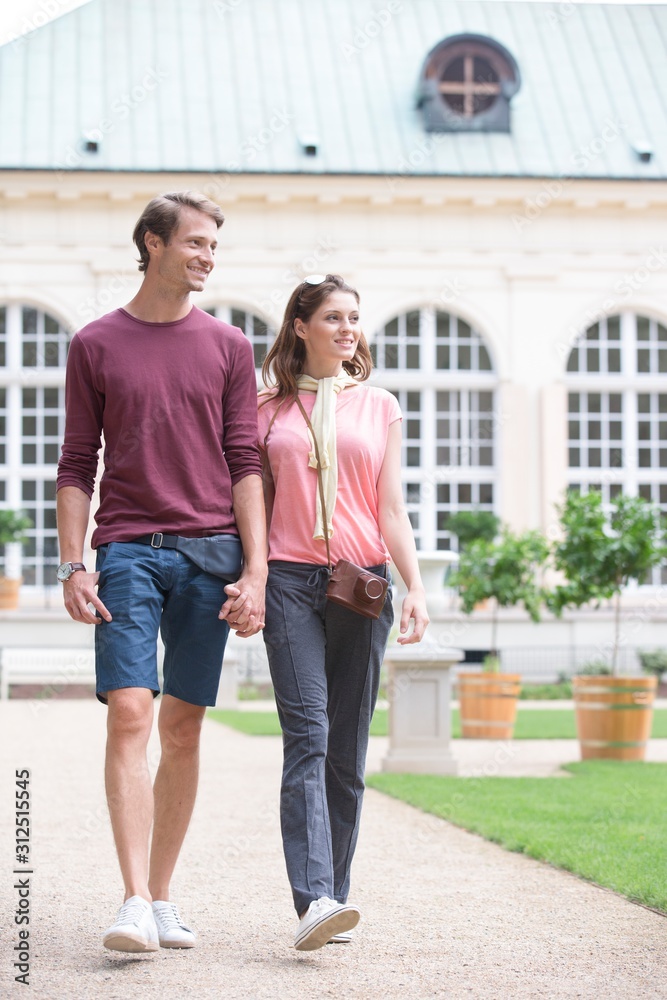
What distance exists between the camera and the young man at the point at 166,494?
370 centimetres

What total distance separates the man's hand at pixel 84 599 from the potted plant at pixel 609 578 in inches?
262

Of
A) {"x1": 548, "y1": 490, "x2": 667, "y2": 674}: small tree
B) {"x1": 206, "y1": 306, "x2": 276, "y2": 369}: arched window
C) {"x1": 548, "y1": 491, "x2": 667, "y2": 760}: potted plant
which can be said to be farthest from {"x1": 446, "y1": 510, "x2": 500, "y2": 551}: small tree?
{"x1": 548, "y1": 490, "x2": 667, "y2": 674}: small tree

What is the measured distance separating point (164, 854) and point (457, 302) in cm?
2008

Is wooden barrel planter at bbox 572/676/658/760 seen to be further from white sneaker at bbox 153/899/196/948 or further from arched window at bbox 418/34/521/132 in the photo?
arched window at bbox 418/34/521/132

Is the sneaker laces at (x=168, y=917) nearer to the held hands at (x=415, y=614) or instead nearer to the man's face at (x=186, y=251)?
the held hands at (x=415, y=614)

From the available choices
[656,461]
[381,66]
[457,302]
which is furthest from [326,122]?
[656,461]

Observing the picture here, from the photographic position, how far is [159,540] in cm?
375

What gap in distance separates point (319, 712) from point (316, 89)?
71.3 feet

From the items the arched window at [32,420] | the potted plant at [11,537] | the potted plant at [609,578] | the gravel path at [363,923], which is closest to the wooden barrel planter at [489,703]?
the potted plant at [609,578]

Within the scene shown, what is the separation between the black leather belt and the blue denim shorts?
1cm

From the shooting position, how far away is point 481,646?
21219mm

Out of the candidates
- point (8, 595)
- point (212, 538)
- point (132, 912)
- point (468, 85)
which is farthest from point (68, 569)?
point (468, 85)

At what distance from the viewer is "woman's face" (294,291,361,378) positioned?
4.02 metres

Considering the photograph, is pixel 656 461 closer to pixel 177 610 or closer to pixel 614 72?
pixel 614 72
